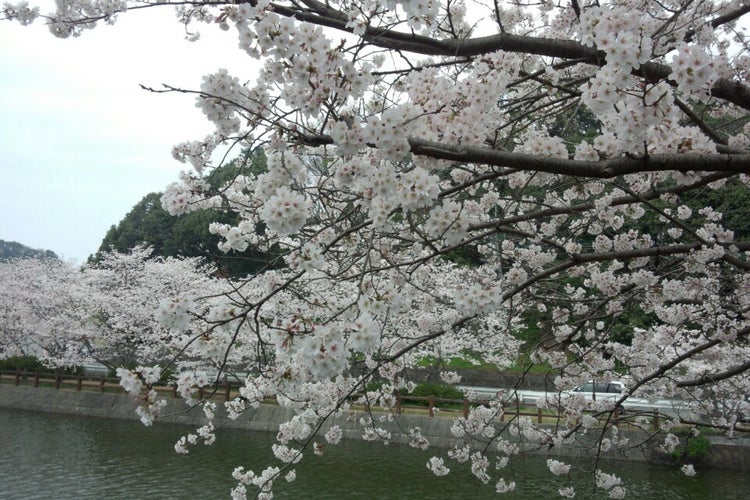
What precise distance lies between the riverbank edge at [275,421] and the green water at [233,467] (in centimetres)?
37

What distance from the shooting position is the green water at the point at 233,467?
9.59 m

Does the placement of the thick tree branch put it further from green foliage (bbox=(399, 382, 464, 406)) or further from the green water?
green foliage (bbox=(399, 382, 464, 406))

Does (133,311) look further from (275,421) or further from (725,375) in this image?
(725,375)

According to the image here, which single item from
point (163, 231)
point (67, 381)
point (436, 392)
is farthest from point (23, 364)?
point (163, 231)

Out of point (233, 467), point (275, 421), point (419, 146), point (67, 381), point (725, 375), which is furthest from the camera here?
point (67, 381)

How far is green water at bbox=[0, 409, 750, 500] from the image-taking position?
9.59 meters

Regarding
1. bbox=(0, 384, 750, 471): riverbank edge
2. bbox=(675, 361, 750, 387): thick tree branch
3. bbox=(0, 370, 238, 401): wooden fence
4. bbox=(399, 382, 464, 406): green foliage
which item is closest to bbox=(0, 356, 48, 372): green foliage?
bbox=(0, 370, 238, 401): wooden fence

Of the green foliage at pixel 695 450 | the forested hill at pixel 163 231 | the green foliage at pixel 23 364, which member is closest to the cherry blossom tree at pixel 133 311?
the green foliage at pixel 23 364

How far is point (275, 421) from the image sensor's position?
1480cm

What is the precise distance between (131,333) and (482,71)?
58.6ft

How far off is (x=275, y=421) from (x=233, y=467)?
355 cm

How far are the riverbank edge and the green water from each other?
37 cm

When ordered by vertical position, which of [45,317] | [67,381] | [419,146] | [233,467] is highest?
[419,146]

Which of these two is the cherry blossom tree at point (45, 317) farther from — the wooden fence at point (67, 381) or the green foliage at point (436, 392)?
the green foliage at point (436, 392)
